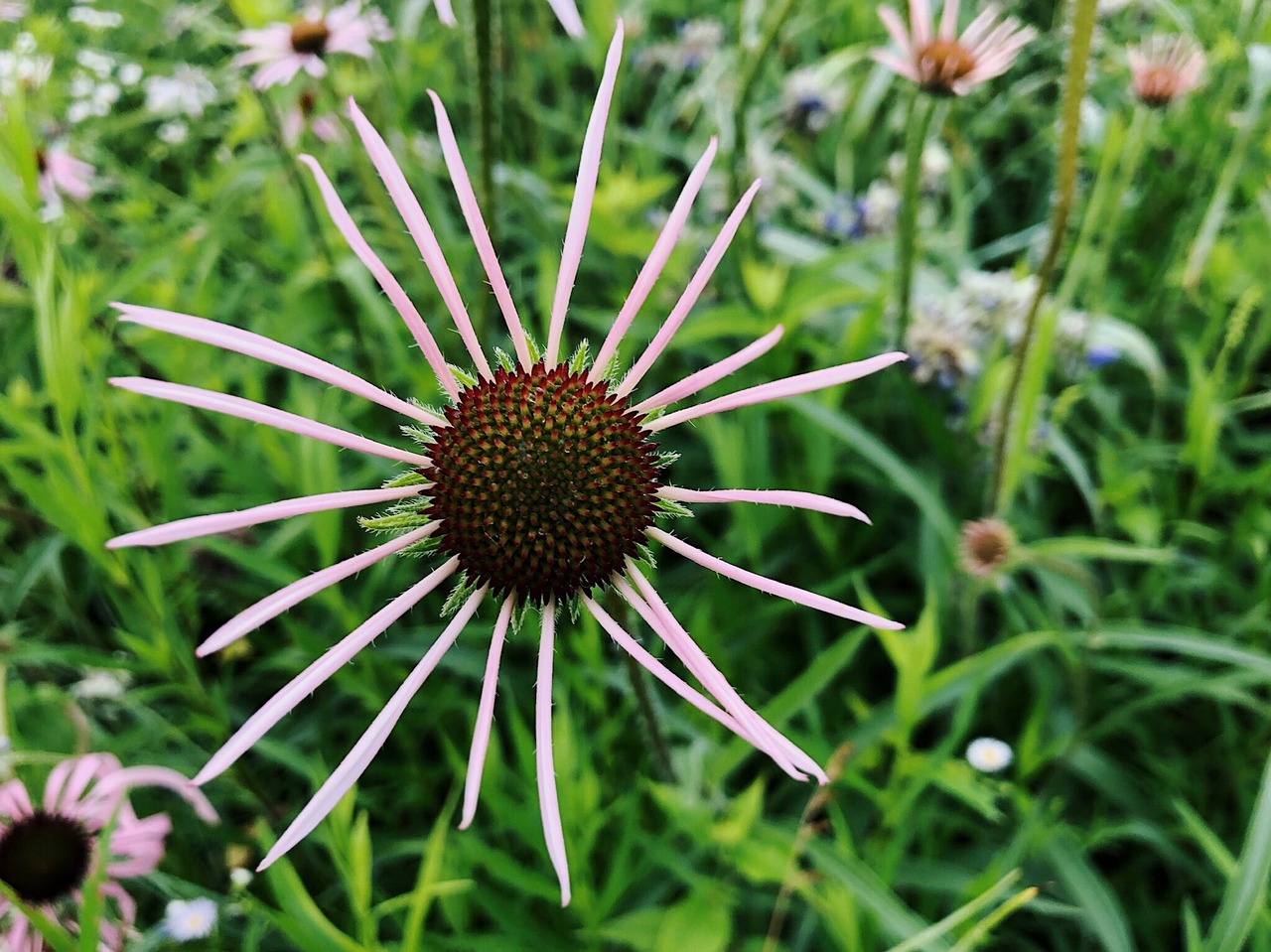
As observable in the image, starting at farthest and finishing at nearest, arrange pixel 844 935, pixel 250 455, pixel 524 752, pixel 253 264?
1. pixel 253 264
2. pixel 250 455
3. pixel 524 752
4. pixel 844 935

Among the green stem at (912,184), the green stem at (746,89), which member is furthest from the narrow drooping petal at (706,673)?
the green stem at (746,89)

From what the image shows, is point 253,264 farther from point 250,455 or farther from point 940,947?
point 940,947

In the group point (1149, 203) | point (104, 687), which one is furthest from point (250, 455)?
point (1149, 203)

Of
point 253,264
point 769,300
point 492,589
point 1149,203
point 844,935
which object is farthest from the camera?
point 253,264

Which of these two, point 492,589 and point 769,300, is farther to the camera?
point 769,300

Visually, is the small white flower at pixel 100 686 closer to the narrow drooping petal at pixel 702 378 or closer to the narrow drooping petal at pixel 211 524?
the narrow drooping petal at pixel 211 524

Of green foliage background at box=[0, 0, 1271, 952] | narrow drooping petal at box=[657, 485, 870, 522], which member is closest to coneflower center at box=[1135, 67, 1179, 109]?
green foliage background at box=[0, 0, 1271, 952]
